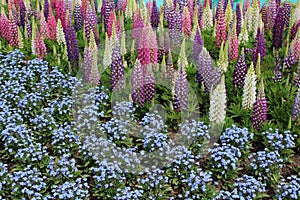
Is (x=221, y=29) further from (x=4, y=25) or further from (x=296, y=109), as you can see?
(x=4, y=25)

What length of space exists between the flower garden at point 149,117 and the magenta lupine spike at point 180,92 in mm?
18

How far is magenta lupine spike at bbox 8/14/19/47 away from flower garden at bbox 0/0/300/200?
1.0 inches

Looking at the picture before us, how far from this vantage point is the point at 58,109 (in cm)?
827

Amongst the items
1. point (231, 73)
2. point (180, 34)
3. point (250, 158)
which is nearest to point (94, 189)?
point (250, 158)

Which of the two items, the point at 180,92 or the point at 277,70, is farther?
the point at 277,70

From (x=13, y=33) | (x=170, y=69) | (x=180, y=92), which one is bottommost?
(x=180, y=92)

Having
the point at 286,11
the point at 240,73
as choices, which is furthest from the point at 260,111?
the point at 286,11

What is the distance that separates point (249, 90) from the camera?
324 inches

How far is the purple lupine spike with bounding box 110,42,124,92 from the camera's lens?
28.0 ft

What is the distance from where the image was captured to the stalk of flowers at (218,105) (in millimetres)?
7695

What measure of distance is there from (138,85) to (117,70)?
1.64 feet

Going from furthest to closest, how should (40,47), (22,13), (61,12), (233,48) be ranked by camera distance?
(22,13) < (61,12) < (40,47) < (233,48)

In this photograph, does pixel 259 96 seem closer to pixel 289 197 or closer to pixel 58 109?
pixel 289 197

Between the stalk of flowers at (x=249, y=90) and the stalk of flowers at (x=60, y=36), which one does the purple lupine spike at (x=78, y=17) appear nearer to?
the stalk of flowers at (x=60, y=36)
